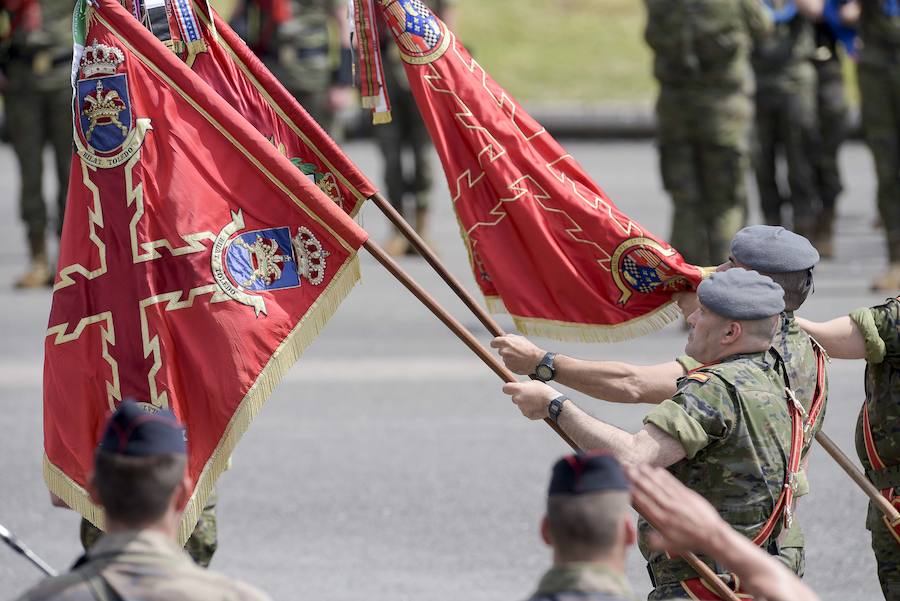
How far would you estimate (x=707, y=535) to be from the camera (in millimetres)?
3418

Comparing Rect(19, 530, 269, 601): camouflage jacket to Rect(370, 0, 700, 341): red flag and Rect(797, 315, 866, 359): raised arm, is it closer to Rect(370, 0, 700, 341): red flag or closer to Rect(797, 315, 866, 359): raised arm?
Rect(797, 315, 866, 359): raised arm

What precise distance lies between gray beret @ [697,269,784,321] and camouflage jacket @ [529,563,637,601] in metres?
1.37

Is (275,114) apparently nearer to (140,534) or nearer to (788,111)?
(140,534)

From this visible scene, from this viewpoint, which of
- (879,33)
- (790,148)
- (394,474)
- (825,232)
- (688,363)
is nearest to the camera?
(688,363)

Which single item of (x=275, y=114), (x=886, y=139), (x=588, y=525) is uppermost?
(x=275, y=114)

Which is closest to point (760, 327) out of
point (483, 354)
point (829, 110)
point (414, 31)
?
point (483, 354)

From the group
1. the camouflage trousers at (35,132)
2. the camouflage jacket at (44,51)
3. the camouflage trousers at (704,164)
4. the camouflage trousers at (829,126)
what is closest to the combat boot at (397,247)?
the camouflage trousers at (35,132)

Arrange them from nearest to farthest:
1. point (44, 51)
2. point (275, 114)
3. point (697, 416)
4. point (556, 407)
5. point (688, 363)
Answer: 1. point (697, 416)
2. point (556, 407)
3. point (688, 363)
4. point (275, 114)
5. point (44, 51)

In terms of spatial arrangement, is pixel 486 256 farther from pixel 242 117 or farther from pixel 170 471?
pixel 170 471

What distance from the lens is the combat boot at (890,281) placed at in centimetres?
1171

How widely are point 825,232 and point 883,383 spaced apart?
340 inches

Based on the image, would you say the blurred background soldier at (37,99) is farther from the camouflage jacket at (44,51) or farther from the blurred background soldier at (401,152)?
the blurred background soldier at (401,152)

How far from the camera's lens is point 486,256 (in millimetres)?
6035

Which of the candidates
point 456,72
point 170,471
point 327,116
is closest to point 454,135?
point 456,72
